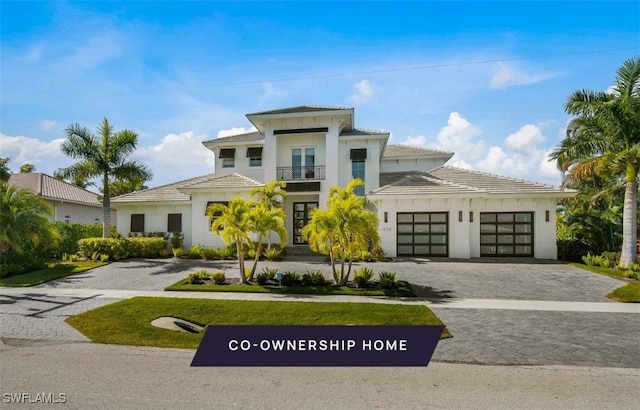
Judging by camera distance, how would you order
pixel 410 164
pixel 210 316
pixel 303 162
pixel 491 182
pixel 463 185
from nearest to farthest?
pixel 210 316, pixel 463 185, pixel 491 182, pixel 303 162, pixel 410 164

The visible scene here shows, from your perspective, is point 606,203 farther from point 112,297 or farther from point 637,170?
point 112,297

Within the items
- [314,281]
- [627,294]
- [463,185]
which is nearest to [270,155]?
[463,185]

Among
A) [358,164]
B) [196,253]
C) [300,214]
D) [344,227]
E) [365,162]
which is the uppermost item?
[365,162]

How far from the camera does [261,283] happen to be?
1245 centimetres

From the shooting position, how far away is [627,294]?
1102 cm

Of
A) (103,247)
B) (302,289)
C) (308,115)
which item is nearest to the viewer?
(302,289)

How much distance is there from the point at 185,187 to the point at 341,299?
46.2 ft

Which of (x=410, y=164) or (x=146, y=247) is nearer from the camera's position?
(x=146, y=247)

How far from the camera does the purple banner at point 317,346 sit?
5.94 meters

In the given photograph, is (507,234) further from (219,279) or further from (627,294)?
(219,279)

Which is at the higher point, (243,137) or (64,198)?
(243,137)

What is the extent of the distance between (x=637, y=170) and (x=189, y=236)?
78.1 feet

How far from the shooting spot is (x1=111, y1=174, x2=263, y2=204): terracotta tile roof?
68.7 feet

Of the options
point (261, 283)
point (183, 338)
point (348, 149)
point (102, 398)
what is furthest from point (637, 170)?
point (102, 398)
